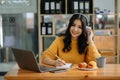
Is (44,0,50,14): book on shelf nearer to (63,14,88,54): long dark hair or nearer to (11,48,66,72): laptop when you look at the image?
(63,14,88,54): long dark hair

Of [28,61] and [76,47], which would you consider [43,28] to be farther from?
[28,61]

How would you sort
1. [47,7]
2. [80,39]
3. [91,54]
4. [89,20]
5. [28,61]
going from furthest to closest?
[89,20], [47,7], [80,39], [91,54], [28,61]

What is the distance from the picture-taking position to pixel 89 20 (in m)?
5.21

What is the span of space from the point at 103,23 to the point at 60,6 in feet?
3.08

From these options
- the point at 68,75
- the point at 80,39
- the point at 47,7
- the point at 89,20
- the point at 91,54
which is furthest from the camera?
the point at 89,20

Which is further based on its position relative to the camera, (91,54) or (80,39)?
(80,39)

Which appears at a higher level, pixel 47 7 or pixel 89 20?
pixel 47 7

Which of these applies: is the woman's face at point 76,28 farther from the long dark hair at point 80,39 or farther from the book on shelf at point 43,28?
the book on shelf at point 43,28

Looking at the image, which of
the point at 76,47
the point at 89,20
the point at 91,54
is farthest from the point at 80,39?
the point at 89,20

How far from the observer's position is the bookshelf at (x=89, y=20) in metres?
5.07

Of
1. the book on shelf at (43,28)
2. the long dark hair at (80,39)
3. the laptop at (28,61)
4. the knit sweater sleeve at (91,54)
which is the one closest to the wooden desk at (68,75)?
the laptop at (28,61)

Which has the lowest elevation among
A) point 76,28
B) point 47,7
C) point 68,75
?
point 68,75

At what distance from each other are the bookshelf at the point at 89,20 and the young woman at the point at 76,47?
2.23 m

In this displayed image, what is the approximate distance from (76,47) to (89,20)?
245cm
